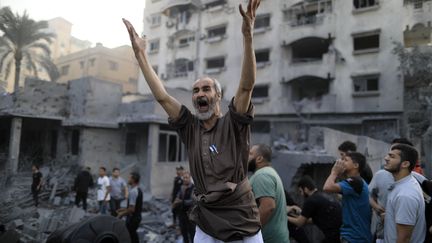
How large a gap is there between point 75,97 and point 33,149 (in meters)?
3.86

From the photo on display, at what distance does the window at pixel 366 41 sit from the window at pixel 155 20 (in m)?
17.1

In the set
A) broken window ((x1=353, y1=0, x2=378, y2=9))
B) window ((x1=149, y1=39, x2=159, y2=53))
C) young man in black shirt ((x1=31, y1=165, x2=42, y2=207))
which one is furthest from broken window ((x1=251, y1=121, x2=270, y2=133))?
young man in black shirt ((x1=31, y1=165, x2=42, y2=207))

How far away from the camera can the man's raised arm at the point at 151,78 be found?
2.07m

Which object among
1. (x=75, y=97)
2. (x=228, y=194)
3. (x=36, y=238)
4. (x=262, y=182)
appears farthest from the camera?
(x=75, y=97)

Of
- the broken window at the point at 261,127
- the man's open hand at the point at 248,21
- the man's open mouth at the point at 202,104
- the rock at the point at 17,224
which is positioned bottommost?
the rock at the point at 17,224

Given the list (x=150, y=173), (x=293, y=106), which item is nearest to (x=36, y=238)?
(x=150, y=173)

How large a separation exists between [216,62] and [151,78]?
2443cm

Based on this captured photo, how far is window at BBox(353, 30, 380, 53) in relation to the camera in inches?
789

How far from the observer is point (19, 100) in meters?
14.9

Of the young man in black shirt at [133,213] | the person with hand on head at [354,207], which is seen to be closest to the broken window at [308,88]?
the young man in black shirt at [133,213]

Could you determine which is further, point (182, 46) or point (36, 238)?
point (182, 46)

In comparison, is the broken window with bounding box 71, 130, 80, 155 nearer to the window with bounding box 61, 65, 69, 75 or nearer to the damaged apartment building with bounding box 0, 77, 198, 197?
the damaged apartment building with bounding box 0, 77, 198, 197

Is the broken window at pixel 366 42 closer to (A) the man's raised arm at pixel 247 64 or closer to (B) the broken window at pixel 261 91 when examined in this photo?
(B) the broken window at pixel 261 91

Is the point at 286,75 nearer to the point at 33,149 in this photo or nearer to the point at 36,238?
the point at 33,149
